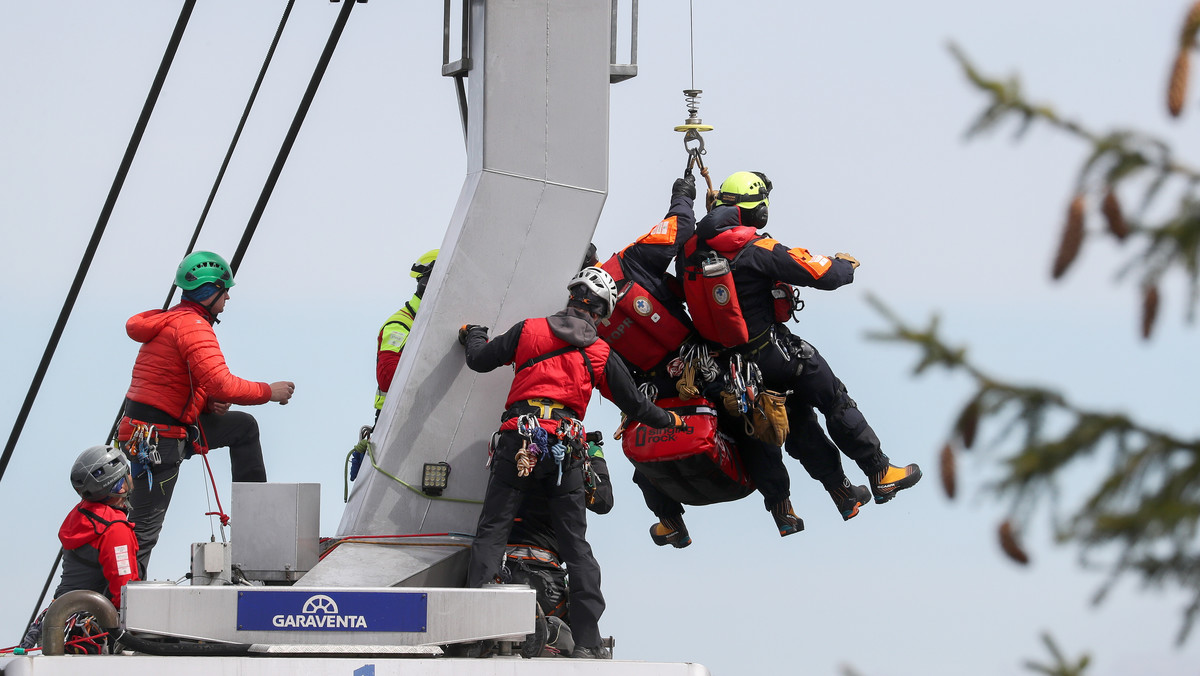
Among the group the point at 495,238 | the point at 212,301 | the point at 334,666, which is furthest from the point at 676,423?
A: the point at 212,301

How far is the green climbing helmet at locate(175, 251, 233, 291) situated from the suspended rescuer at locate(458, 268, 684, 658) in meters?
1.42

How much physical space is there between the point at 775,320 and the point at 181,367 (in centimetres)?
339

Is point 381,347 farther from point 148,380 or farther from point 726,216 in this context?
point 726,216

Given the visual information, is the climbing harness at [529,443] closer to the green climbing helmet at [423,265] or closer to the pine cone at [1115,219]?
the green climbing helmet at [423,265]

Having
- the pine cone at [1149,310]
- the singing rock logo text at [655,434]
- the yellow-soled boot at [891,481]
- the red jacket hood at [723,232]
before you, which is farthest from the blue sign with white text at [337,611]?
the pine cone at [1149,310]

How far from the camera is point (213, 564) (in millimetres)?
7465

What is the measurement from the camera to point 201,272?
823cm

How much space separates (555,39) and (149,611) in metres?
3.61

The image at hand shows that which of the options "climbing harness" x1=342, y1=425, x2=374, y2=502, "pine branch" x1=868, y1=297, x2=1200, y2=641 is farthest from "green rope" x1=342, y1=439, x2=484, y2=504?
"pine branch" x1=868, y1=297, x2=1200, y2=641

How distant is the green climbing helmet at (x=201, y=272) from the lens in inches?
323

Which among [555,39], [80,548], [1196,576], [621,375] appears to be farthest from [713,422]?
[1196,576]

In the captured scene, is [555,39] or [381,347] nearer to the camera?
[555,39]

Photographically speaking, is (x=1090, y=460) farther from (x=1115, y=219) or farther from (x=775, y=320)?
(x=775, y=320)

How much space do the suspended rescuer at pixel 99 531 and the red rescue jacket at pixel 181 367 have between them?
65 cm
